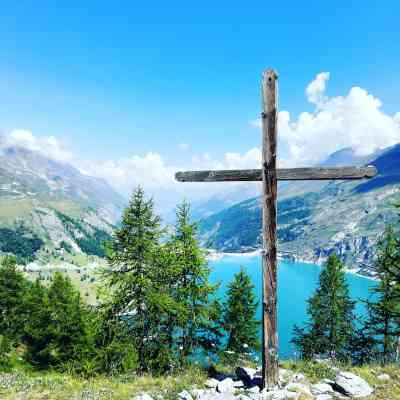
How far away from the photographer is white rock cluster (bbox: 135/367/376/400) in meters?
→ 7.45

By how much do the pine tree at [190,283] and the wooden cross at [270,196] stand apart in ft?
39.1

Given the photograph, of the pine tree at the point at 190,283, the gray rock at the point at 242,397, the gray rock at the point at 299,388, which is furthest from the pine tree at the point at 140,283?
the gray rock at the point at 299,388

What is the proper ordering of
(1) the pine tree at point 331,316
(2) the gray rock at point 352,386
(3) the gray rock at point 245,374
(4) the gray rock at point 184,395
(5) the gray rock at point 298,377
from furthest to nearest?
(1) the pine tree at point 331,316
(3) the gray rock at point 245,374
(5) the gray rock at point 298,377
(4) the gray rock at point 184,395
(2) the gray rock at point 352,386

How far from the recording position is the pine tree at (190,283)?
20219 mm

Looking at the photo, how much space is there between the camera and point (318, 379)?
28.9 ft

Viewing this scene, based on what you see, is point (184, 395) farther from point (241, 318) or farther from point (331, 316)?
point (331, 316)

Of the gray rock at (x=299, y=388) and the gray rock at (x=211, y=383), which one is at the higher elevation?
the gray rock at (x=299, y=388)

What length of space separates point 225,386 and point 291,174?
576 cm

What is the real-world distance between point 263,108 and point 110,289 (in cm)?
1407

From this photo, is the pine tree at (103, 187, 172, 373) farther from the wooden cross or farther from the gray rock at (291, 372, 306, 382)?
the wooden cross

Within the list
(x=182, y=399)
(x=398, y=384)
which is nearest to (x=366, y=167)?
(x=398, y=384)

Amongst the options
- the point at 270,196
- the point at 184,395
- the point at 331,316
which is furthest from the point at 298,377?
the point at 331,316

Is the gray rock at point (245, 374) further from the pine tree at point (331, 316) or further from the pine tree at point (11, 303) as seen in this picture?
the pine tree at point (11, 303)

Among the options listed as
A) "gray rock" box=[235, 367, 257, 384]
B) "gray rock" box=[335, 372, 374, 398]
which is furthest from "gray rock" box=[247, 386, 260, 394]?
"gray rock" box=[335, 372, 374, 398]
